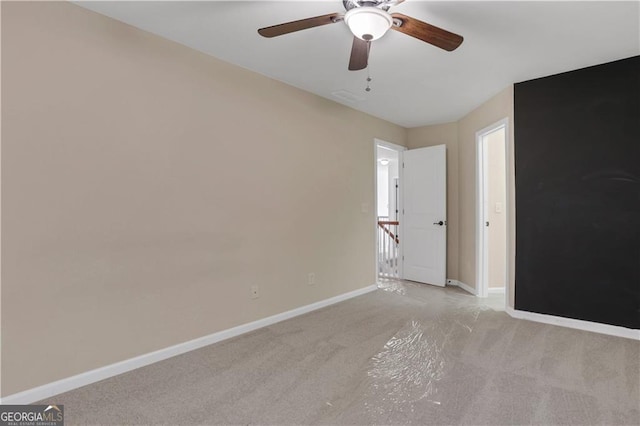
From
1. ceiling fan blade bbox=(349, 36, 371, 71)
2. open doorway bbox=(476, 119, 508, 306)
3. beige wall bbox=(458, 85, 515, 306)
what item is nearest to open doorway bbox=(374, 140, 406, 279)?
beige wall bbox=(458, 85, 515, 306)

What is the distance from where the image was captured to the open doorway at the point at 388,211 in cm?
528

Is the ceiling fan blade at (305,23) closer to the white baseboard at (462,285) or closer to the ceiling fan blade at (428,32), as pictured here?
the ceiling fan blade at (428,32)

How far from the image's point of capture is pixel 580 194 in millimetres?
3168

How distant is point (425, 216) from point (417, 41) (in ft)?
9.80

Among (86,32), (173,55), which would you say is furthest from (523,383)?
(86,32)

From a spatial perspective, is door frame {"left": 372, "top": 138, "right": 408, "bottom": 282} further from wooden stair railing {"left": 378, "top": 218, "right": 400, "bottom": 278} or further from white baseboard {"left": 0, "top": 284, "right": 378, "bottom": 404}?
white baseboard {"left": 0, "top": 284, "right": 378, "bottom": 404}

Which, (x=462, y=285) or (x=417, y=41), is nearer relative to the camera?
(x=417, y=41)

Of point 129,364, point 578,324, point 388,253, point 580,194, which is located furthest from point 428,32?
point 388,253

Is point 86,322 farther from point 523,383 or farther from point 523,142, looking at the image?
point 523,142

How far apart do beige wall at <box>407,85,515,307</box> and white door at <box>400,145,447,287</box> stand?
16 cm

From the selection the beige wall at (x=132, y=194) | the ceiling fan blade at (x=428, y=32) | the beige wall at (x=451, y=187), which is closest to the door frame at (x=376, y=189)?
the beige wall at (x=451, y=187)

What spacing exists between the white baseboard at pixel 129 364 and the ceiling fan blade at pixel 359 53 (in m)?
2.41

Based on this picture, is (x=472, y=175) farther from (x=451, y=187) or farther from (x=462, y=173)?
(x=451, y=187)

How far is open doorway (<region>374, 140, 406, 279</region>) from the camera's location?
5277 mm
